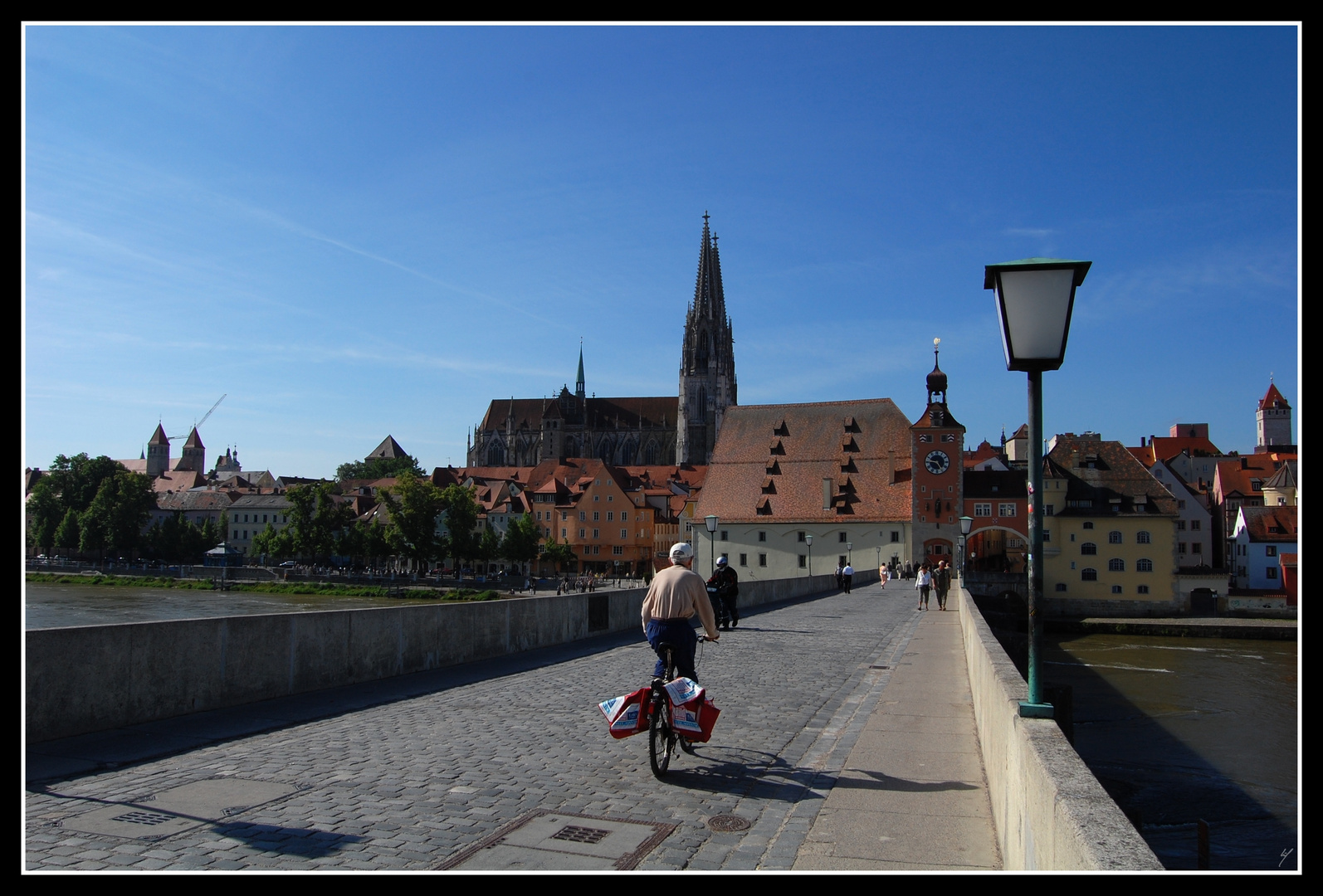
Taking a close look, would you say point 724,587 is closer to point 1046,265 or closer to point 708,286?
point 1046,265

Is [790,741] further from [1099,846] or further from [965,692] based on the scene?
[1099,846]

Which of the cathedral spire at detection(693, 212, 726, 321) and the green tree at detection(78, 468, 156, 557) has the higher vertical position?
the cathedral spire at detection(693, 212, 726, 321)

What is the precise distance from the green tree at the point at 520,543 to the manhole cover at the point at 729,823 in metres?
93.9

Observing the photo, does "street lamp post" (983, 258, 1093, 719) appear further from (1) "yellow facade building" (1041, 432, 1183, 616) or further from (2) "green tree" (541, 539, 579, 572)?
(2) "green tree" (541, 539, 579, 572)

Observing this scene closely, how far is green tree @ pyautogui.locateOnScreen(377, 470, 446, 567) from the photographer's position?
89750 mm

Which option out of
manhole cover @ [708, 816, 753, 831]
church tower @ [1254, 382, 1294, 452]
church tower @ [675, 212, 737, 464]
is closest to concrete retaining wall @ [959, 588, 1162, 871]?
Answer: manhole cover @ [708, 816, 753, 831]

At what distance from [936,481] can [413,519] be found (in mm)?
44630

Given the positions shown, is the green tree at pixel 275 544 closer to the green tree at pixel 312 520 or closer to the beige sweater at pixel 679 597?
the green tree at pixel 312 520

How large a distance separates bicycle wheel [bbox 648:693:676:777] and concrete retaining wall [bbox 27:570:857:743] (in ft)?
14.4

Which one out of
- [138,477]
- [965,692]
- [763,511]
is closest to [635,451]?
[138,477]

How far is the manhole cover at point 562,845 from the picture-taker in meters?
5.00

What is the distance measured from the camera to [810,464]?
8000 cm

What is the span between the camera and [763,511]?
254ft
